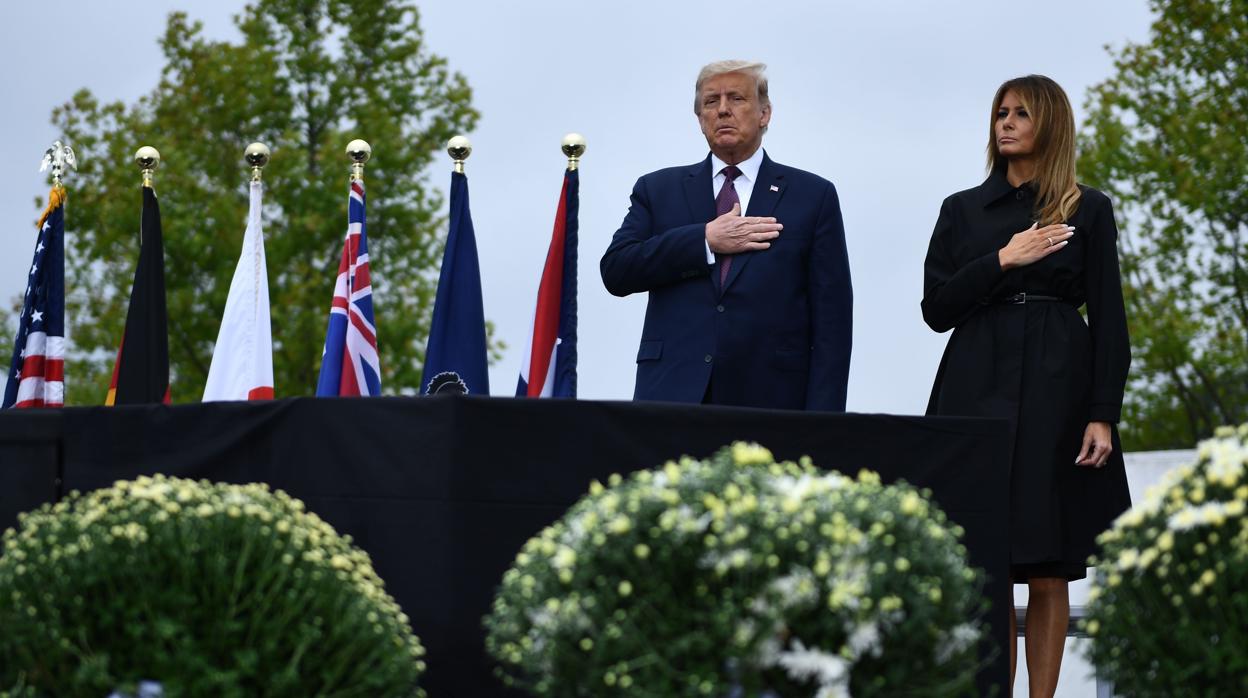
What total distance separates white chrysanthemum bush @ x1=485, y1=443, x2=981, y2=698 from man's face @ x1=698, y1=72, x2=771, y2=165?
8.27 ft

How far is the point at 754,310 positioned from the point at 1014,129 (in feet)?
3.30

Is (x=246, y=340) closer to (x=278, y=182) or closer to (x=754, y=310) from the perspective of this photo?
(x=754, y=310)

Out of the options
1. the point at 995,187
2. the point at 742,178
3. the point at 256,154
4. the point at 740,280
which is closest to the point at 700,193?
the point at 742,178

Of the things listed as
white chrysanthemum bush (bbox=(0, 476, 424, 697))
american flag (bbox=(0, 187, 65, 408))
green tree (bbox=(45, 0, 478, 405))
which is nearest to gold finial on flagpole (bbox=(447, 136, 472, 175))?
american flag (bbox=(0, 187, 65, 408))

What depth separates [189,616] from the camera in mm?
3387

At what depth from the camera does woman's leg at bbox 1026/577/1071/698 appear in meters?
5.13

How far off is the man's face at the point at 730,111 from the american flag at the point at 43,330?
3.70 meters

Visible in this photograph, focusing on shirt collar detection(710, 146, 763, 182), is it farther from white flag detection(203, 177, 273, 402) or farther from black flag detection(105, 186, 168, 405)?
black flag detection(105, 186, 168, 405)

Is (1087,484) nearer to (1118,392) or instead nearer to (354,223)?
(1118,392)

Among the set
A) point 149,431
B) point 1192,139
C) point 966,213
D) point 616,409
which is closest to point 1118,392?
point 966,213

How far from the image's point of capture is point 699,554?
319cm

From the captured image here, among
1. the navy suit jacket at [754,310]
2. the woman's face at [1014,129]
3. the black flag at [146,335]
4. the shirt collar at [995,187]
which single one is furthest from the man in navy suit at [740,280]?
the black flag at [146,335]

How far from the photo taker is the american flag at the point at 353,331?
7648mm

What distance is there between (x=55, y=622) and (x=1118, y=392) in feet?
10.7
